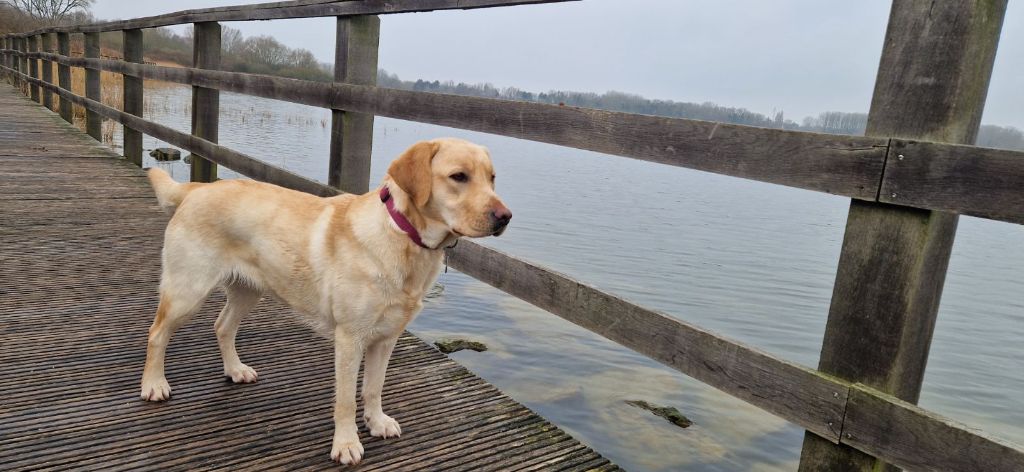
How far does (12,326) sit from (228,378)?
118cm

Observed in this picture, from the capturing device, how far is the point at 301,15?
4602mm

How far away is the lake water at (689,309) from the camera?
14.6 ft

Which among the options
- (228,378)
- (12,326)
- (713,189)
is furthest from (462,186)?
(713,189)

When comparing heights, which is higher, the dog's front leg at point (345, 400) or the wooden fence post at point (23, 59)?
the wooden fence post at point (23, 59)

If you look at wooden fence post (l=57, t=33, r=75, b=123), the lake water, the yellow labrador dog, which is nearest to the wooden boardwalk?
the yellow labrador dog

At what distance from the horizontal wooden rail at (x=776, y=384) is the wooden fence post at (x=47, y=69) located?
1448cm

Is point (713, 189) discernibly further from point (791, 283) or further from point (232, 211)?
point (232, 211)

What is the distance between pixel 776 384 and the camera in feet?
6.81

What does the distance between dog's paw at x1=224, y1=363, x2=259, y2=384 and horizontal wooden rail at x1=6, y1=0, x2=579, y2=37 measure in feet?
6.26

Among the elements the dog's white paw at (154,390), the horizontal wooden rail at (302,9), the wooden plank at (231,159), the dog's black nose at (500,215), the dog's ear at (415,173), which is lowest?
the dog's white paw at (154,390)

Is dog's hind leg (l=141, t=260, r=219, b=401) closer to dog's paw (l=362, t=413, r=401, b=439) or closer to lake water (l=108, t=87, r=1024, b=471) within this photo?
dog's paw (l=362, t=413, r=401, b=439)

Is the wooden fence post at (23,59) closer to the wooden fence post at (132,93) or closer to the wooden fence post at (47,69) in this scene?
the wooden fence post at (47,69)

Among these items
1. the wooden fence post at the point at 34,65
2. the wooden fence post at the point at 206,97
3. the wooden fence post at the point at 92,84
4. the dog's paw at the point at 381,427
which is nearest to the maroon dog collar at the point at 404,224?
the dog's paw at the point at 381,427

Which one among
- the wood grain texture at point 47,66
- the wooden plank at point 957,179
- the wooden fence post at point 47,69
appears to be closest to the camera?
the wooden plank at point 957,179
